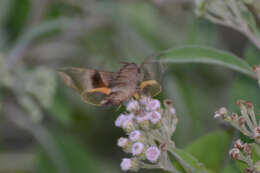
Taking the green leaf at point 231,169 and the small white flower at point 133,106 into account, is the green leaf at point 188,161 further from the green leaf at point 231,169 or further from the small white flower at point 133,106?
the small white flower at point 133,106

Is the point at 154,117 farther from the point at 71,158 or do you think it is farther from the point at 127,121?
the point at 71,158

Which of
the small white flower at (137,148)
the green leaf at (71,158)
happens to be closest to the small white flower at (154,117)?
the small white flower at (137,148)

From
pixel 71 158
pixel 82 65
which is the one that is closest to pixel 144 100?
pixel 71 158

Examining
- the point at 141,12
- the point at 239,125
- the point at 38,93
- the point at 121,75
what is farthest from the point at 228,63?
the point at 141,12

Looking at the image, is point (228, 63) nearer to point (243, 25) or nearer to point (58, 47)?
point (243, 25)

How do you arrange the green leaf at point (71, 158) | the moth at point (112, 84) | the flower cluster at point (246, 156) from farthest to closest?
the green leaf at point (71, 158) → the moth at point (112, 84) → the flower cluster at point (246, 156)

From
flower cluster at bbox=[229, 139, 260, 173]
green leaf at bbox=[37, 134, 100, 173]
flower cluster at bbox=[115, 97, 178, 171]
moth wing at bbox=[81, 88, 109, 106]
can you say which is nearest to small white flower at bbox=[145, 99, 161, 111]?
flower cluster at bbox=[115, 97, 178, 171]

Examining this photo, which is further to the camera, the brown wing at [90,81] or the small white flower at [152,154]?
the brown wing at [90,81]

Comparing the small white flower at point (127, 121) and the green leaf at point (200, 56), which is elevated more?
the green leaf at point (200, 56)
